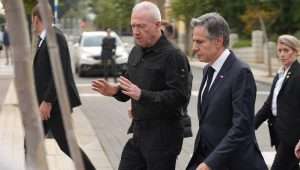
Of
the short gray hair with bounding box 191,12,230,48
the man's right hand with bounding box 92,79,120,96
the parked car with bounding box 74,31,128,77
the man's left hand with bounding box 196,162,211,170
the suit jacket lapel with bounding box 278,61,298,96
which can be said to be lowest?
the parked car with bounding box 74,31,128,77

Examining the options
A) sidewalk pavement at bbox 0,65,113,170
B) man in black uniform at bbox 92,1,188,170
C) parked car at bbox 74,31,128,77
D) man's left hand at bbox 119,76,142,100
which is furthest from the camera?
parked car at bbox 74,31,128,77

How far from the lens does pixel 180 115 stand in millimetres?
5266

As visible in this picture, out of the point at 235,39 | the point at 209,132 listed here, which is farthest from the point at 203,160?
the point at 235,39

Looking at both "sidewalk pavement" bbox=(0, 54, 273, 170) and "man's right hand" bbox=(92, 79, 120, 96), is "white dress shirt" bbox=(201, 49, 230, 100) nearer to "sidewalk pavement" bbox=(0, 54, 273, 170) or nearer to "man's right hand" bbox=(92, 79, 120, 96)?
"man's right hand" bbox=(92, 79, 120, 96)

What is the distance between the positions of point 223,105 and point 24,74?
1.73m

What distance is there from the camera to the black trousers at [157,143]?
5.14m

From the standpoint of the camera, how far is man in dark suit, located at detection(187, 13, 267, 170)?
171 inches

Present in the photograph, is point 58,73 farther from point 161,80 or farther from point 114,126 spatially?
point 114,126

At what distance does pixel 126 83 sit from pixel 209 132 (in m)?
0.66

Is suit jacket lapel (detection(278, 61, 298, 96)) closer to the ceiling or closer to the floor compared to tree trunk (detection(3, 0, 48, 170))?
closer to the floor

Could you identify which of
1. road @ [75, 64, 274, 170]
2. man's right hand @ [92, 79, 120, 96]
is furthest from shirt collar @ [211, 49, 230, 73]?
road @ [75, 64, 274, 170]

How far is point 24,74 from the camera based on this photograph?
2982 mm

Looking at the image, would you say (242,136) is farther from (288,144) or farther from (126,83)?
(288,144)

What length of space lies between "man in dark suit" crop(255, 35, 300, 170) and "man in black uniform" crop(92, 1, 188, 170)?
146 cm
